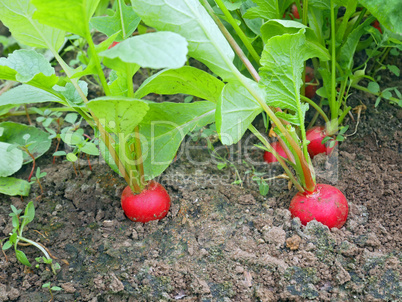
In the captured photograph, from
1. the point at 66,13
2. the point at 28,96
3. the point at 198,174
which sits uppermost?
the point at 66,13

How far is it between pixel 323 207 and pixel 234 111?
46cm

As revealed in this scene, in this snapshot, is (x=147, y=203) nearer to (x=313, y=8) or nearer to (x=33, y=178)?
(x=33, y=178)

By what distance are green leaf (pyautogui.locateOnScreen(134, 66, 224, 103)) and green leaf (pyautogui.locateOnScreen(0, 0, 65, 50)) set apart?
36 centimetres

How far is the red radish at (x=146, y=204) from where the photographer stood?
1.35 metres

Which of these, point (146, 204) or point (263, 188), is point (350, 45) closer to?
point (263, 188)

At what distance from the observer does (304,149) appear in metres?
1.29

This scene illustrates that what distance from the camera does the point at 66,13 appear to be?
3.29 feet

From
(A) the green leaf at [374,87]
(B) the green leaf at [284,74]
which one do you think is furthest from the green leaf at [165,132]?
(A) the green leaf at [374,87]

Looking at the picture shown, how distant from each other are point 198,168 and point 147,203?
0.34 m

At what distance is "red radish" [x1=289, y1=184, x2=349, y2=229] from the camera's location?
1.28 metres

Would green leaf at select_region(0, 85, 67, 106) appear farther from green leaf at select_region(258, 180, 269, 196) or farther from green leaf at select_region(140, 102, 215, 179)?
green leaf at select_region(258, 180, 269, 196)

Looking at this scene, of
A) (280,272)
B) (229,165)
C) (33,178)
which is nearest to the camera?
(280,272)

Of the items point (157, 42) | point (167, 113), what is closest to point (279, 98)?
point (167, 113)

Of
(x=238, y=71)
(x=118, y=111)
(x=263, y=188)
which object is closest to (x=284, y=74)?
(x=238, y=71)
